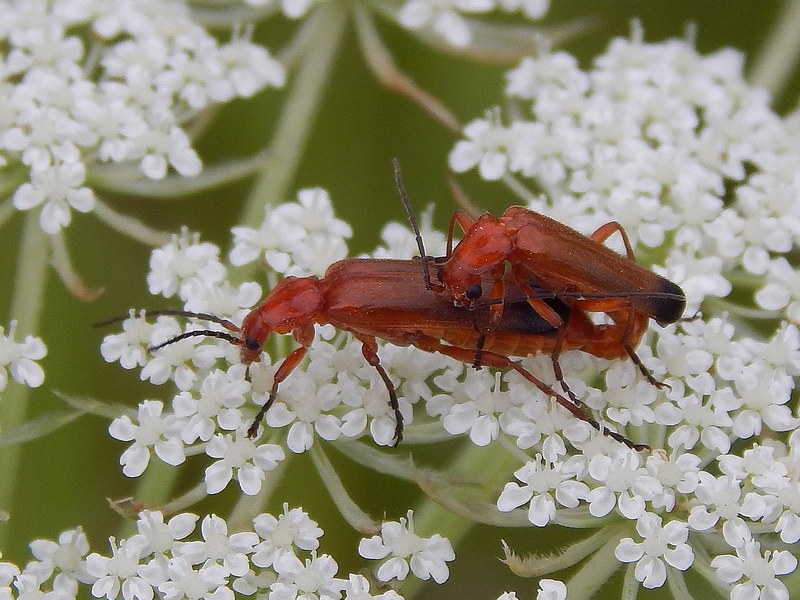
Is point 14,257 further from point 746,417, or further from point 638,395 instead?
point 746,417

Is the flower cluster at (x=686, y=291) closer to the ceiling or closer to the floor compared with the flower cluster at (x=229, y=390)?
closer to the ceiling

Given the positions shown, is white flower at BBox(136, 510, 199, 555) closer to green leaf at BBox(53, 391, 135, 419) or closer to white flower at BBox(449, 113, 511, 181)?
green leaf at BBox(53, 391, 135, 419)

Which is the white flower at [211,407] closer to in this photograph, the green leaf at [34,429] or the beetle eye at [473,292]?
the green leaf at [34,429]

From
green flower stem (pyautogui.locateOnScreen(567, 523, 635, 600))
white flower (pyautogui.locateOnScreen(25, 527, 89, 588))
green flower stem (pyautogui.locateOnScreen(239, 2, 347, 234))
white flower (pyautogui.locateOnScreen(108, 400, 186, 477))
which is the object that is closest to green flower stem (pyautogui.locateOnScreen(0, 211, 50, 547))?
white flower (pyautogui.locateOnScreen(25, 527, 89, 588))

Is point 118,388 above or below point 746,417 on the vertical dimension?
below

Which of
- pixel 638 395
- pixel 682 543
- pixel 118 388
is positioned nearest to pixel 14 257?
pixel 118 388

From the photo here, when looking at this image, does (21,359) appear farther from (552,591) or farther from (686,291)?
(686,291)

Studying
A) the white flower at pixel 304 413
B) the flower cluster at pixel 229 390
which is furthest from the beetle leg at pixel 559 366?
the white flower at pixel 304 413
